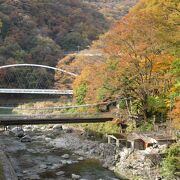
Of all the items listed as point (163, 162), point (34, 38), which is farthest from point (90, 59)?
point (34, 38)

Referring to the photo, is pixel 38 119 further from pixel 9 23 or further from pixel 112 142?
pixel 9 23

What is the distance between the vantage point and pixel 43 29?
70062mm

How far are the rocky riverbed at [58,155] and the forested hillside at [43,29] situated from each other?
3359cm

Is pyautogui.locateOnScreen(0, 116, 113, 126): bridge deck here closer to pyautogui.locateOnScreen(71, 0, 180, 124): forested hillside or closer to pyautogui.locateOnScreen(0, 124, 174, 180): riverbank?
pyautogui.locateOnScreen(0, 124, 174, 180): riverbank

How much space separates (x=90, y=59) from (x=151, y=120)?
13094mm

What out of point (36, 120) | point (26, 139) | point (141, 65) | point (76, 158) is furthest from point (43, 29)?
point (76, 158)

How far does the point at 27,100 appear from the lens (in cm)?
5356

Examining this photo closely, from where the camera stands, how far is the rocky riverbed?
17453 mm

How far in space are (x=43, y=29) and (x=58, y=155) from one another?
5146 centimetres

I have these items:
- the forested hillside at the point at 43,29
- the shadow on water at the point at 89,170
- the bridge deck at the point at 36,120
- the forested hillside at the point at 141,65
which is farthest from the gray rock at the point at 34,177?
the forested hillside at the point at 43,29

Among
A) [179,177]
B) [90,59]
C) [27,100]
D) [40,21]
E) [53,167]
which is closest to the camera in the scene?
[179,177]

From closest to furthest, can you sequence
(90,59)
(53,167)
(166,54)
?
(53,167), (166,54), (90,59)

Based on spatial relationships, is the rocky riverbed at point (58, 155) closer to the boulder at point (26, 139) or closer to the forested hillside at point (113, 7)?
the boulder at point (26, 139)

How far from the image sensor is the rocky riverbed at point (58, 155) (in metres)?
17.5
